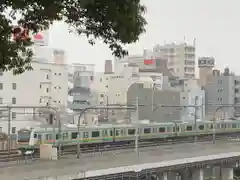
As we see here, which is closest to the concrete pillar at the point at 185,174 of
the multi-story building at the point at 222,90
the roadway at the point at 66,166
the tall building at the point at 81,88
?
the roadway at the point at 66,166

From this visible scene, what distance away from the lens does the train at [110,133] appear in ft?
77.8

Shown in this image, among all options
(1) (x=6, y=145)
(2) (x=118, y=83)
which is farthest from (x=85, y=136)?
(2) (x=118, y=83)

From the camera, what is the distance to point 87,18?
6047 millimetres

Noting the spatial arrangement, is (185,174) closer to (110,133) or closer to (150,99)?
(110,133)

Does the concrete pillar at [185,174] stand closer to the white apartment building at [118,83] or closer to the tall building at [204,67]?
the white apartment building at [118,83]

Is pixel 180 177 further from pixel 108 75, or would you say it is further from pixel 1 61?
pixel 108 75

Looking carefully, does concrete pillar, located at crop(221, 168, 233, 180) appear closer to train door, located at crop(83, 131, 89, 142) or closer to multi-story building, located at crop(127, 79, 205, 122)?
train door, located at crop(83, 131, 89, 142)

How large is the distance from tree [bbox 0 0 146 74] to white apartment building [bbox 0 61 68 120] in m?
24.3

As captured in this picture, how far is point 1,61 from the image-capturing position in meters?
6.55

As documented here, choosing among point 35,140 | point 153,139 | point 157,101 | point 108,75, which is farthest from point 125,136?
point 108,75

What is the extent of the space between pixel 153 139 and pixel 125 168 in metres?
14.3

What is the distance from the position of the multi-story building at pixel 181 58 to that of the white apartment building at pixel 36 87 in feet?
93.2

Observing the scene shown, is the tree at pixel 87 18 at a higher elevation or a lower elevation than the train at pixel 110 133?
higher

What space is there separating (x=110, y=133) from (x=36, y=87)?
8489mm
